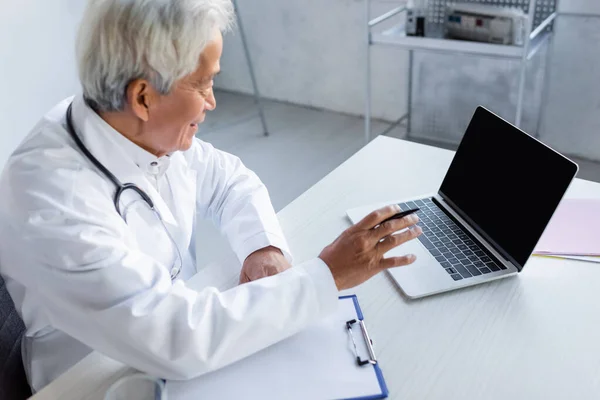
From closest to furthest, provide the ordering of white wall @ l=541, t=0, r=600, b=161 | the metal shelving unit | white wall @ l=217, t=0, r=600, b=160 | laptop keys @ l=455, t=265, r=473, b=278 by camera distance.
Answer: laptop keys @ l=455, t=265, r=473, b=278 < the metal shelving unit < white wall @ l=541, t=0, r=600, b=161 < white wall @ l=217, t=0, r=600, b=160

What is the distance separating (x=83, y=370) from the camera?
890 mm

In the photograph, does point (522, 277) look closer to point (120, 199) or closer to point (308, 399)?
point (308, 399)

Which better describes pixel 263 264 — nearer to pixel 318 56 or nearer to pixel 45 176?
pixel 45 176

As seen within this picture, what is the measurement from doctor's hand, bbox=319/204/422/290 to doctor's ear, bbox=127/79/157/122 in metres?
0.39

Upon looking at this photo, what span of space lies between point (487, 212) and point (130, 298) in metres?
0.68

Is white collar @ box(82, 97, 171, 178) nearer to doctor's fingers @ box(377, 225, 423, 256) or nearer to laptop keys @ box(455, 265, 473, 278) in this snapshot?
doctor's fingers @ box(377, 225, 423, 256)

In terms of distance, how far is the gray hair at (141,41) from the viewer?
0.86m

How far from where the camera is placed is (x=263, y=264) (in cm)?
108

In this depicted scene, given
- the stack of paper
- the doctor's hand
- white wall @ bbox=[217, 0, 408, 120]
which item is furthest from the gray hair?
white wall @ bbox=[217, 0, 408, 120]

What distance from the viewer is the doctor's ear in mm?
896

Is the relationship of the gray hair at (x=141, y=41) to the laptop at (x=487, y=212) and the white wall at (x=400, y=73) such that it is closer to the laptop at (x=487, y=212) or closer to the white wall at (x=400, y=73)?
the laptop at (x=487, y=212)

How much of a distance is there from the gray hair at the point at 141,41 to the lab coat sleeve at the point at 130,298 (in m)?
0.18

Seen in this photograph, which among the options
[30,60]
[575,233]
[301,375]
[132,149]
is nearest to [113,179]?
[132,149]

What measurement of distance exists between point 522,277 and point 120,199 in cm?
73
